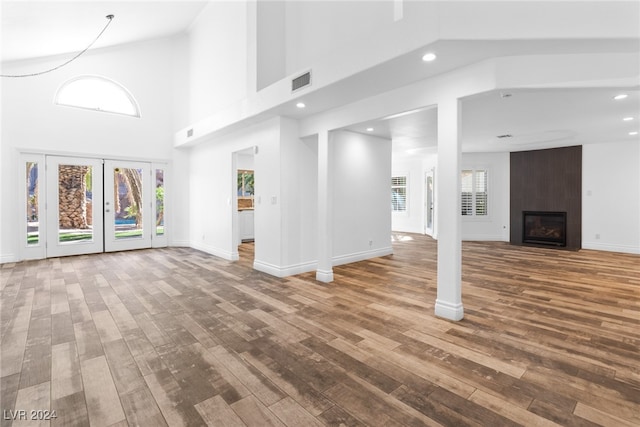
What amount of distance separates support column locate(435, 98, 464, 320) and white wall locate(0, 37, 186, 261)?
6.74 meters

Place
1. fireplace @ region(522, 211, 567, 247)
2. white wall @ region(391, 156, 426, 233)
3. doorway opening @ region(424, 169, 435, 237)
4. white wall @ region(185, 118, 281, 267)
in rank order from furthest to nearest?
white wall @ region(391, 156, 426, 233), doorway opening @ region(424, 169, 435, 237), fireplace @ region(522, 211, 567, 247), white wall @ region(185, 118, 281, 267)

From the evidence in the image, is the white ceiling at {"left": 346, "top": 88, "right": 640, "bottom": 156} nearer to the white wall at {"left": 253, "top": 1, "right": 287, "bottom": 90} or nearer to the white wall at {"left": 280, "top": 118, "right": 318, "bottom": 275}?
the white wall at {"left": 280, "top": 118, "right": 318, "bottom": 275}

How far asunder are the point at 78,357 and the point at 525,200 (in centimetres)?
954

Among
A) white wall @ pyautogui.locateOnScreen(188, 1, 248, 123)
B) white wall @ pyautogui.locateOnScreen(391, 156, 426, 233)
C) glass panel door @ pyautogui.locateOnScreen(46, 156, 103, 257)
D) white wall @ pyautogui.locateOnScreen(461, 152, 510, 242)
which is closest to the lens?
white wall @ pyautogui.locateOnScreen(188, 1, 248, 123)

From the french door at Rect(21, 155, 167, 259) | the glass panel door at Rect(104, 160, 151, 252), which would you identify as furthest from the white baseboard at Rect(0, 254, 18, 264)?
the glass panel door at Rect(104, 160, 151, 252)

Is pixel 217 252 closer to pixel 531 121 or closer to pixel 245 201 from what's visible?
pixel 245 201

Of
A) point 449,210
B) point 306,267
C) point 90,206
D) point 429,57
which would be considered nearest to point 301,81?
point 429,57

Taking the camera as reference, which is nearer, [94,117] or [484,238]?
[94,117]

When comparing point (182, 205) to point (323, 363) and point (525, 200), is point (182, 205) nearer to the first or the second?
point (323, 363)

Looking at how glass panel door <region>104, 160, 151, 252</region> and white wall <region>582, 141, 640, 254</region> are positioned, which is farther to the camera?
glass panel door <region>104, 160, 151, 252</region>

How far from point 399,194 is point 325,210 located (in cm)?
757

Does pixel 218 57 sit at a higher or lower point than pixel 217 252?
higher

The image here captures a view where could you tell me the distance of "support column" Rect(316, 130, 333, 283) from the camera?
467 cm

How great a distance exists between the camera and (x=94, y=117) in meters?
6.81
